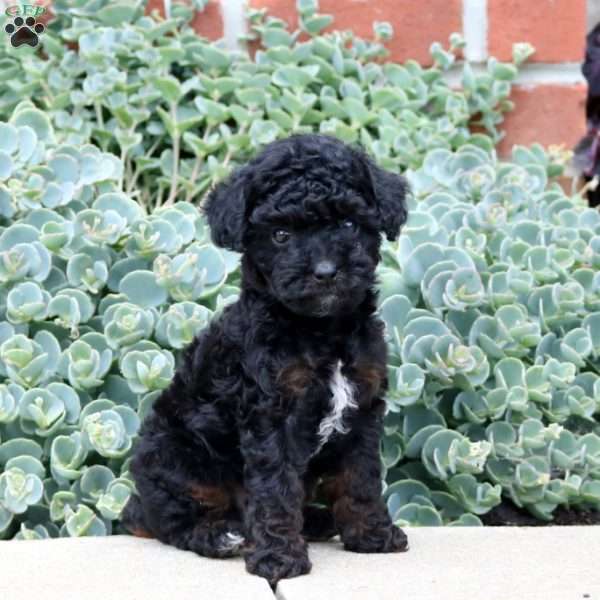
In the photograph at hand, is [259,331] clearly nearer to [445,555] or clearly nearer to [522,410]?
[445,555]

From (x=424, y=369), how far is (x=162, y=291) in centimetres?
104

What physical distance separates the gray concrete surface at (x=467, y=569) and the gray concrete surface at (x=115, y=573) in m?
0.19

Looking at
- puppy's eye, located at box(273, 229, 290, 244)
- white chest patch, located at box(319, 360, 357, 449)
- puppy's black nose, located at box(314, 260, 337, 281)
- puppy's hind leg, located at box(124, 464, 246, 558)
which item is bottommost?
puppy's hind leg, located at box(124, 464, 246, 558)

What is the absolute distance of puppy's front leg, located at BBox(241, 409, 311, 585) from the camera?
137 inches

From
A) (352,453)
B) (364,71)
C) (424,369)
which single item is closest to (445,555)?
(352,453)

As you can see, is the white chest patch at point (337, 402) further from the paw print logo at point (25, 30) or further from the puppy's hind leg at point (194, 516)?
the paw print logo at point (25, 30)

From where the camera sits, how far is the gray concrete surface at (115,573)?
335 cm

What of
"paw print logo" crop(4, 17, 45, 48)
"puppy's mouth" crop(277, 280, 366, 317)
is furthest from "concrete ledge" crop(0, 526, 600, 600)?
"paw print logo" crop(4, 17, 45, 48)

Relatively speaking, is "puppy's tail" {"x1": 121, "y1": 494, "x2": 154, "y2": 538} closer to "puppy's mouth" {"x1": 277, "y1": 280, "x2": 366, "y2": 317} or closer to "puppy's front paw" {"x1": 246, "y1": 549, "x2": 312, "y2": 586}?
"puppy's front paw" {"x1": 246, "y1": 549, "x2": 312, "y2": 586}

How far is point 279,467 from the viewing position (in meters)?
3.52

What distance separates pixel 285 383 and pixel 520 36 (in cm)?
330

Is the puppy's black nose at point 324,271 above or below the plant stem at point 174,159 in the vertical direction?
above

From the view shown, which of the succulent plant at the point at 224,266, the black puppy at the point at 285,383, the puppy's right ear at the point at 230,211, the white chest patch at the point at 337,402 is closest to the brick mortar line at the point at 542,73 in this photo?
the succulent plant at the point at 224,266

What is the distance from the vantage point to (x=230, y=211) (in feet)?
11.7
